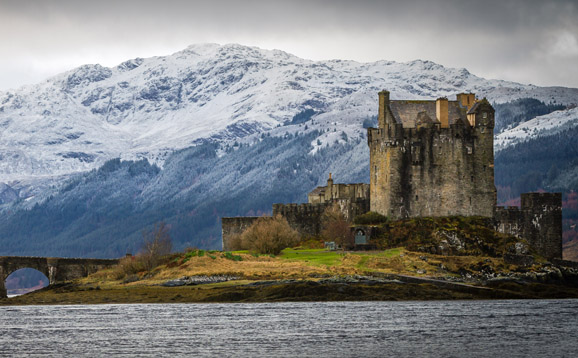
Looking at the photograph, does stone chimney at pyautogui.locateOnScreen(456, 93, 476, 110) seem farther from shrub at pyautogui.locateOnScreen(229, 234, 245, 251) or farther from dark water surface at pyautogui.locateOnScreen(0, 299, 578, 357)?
dark water surface at pyautogui.locateOnScreen(0, 299, 578, 357)

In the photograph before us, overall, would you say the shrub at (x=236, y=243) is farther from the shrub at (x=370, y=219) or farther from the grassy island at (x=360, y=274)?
the shrub at (x=370, y=219)

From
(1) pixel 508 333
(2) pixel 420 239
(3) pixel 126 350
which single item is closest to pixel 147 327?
(3) pixel 126 350

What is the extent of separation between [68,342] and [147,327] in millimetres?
9984

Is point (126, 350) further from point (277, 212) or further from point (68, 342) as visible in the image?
point (277, 212)

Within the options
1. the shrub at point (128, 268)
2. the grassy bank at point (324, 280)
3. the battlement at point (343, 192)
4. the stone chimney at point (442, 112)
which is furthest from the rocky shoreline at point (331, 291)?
the battlement at point (343, 192)

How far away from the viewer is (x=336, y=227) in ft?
449

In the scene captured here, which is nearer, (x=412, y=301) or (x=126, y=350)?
(x=126, y=350)

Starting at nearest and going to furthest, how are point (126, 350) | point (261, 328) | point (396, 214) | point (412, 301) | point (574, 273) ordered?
1. point (126, 350)
2. point (261, 328)
3. point (412, 301)
4. point (574, 273)
5. point (396, 214)

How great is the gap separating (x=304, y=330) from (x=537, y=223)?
55281 mm

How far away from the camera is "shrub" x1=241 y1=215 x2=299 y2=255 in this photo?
438 ft

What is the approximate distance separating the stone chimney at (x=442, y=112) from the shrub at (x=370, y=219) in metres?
12.5

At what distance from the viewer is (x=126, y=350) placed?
74.1 metres

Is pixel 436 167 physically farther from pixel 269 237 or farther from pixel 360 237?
pixel 269 237

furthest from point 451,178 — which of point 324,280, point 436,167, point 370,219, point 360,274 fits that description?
point 324,280
